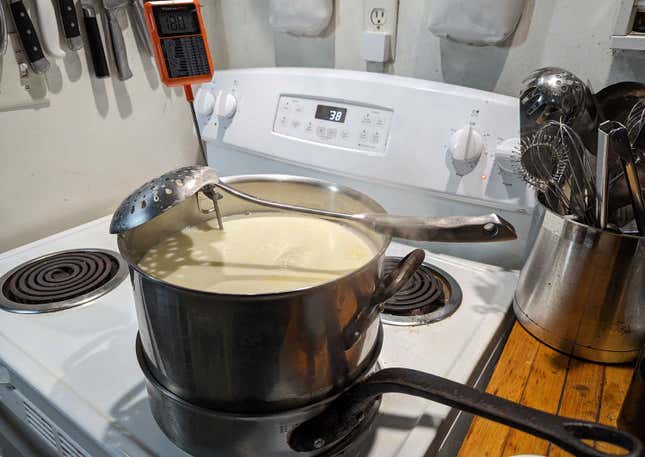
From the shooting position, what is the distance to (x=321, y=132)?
2.52 ft

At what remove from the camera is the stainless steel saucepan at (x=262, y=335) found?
31 centimetres

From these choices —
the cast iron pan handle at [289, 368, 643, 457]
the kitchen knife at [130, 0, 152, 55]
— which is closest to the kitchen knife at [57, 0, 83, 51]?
the kitchen knife at [130, 0, 152, 55]

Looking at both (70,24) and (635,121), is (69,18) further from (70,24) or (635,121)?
(635,121)

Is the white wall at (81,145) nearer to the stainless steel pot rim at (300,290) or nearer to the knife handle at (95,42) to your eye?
the knife handle at (95,42)

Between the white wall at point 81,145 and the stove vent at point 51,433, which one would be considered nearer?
the stove vent at point 51,433

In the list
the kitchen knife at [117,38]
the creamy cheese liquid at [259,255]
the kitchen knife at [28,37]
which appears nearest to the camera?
the creamy cheese liquid at [259,255]

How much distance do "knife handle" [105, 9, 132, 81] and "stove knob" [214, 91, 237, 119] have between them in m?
0.19

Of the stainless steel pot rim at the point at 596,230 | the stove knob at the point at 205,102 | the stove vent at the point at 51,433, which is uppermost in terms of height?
the stove knob at the point at 205,102

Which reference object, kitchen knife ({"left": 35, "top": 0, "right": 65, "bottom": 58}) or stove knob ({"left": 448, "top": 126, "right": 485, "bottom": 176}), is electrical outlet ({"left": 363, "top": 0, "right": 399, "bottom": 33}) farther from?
kitchen knife ({"left": 35, "top": 0, "right": 65, "bottom": 58})

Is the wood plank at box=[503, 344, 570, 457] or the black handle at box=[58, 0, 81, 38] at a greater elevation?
the black handle at box=[58, 0, 81, 38]

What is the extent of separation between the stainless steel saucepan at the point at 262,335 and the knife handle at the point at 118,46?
22.9 inches

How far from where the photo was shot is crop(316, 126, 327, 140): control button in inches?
30.1

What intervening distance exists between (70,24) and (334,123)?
47cm

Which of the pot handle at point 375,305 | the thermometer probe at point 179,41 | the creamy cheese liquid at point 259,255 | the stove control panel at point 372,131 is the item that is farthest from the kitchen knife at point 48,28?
the pot handle at point 375,305
